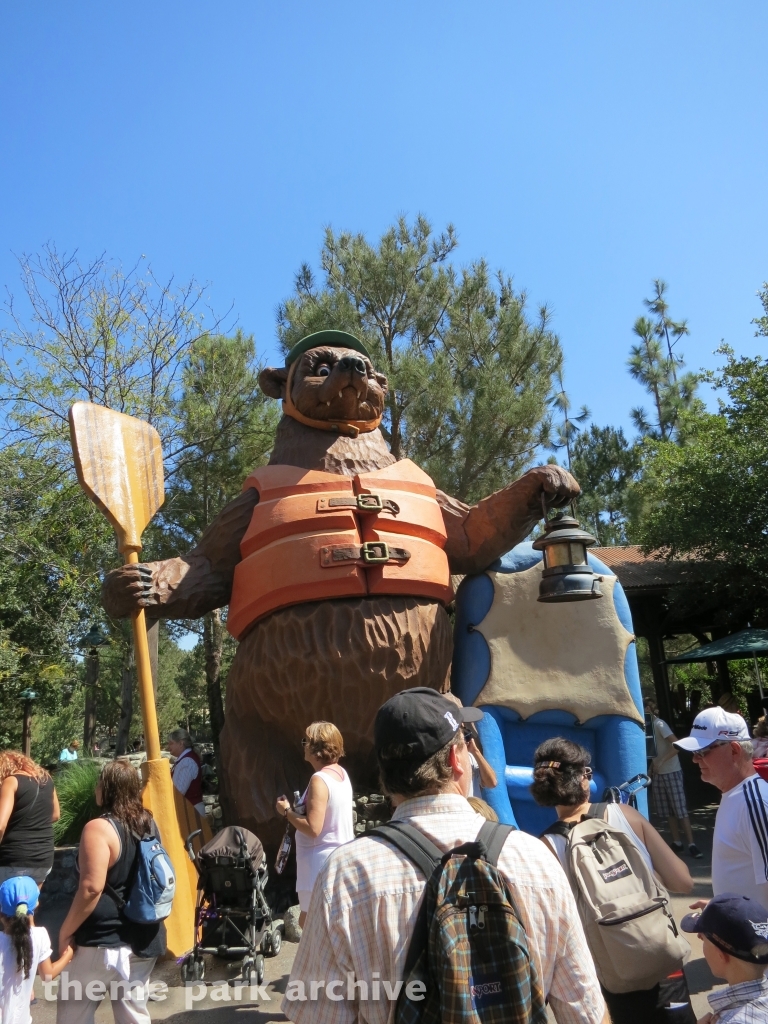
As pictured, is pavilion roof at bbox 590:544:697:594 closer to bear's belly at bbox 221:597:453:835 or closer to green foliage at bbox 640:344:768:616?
green foliage at bbox 640:344:768:616

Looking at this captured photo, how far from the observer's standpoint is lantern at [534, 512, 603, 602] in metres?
3.95

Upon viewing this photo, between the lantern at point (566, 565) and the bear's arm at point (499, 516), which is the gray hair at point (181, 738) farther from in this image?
the lantern at point (566, 565)

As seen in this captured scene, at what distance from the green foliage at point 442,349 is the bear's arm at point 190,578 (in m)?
5.49

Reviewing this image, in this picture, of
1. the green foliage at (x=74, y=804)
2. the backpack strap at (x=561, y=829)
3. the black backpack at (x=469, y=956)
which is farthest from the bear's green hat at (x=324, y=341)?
the black backpack at (x=469, y=956)

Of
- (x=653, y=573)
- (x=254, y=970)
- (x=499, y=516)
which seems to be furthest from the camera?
(x=653, y=573)

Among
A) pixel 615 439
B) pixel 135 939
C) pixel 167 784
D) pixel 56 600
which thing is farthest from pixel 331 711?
pixel 615 439

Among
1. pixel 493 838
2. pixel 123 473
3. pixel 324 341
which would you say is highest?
pixel 324 341

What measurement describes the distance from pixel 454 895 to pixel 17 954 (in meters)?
1.78

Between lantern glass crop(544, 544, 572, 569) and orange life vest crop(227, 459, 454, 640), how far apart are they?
0.74 m

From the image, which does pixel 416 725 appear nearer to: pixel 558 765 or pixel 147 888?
pixel 558 765

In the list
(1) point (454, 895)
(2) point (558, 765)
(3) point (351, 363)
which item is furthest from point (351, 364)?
(1) point (454, 895)

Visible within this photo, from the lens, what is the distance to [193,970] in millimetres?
3727

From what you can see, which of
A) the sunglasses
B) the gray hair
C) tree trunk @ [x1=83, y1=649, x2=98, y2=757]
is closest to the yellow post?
the gray hair

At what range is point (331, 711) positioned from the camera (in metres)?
4.30
